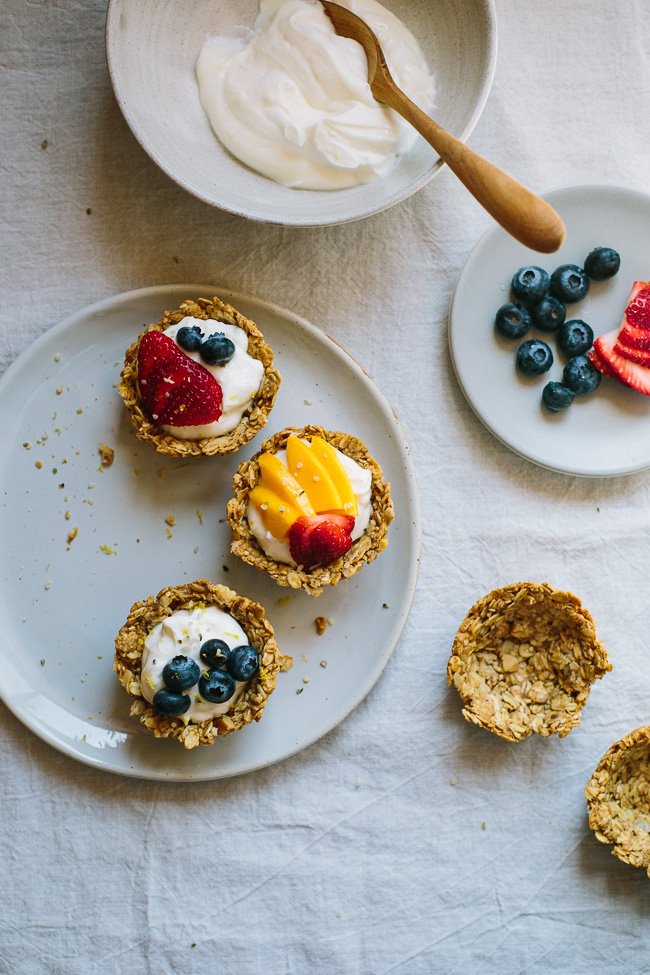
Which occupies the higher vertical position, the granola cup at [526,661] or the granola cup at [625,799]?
the granola cup at [526,661]

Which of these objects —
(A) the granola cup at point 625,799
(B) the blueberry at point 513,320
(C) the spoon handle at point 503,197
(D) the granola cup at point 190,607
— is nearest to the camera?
(C) the spoon handle at point 503,197

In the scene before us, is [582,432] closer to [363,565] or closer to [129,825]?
[363,565]

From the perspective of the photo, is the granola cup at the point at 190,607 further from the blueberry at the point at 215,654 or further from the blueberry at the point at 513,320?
the blueberry at the point at 513,320

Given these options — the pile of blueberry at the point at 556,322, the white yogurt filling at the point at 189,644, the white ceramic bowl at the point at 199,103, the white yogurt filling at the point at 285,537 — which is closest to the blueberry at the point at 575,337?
the pile of blueberry at the point at 556,322

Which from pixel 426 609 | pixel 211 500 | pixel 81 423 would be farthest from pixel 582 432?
pixel 81 423

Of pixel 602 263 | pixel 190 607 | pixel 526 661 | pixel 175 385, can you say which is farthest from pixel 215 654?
pixel 602 263
